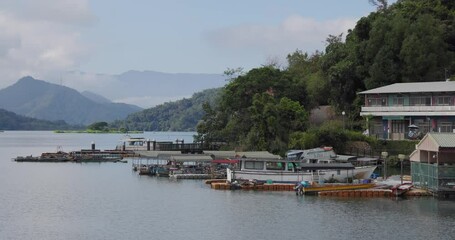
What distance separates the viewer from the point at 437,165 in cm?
4888

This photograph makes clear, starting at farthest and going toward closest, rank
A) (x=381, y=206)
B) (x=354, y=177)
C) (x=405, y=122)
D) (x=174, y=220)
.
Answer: (x=405, y=122), (x=354, y=177), (x=381, y=206), (x=174, y=220)

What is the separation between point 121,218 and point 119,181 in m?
25.0

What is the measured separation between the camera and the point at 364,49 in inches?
3556

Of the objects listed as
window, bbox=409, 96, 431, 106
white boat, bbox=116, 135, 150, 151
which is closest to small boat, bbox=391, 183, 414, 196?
window, bbox=409, 96, 431, 106

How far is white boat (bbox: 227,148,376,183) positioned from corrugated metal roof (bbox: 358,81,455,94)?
2151 centimetres

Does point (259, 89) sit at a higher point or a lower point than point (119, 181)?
higher

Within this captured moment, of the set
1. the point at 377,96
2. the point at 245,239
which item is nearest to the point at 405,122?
the point at 377,96

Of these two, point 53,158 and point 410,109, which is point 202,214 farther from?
point 53,158

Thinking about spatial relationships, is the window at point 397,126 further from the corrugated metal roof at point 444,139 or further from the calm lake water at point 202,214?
the corrugated metal roof at point 444,139

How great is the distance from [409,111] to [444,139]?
2983 cm

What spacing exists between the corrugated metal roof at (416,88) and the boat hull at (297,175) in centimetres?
2191

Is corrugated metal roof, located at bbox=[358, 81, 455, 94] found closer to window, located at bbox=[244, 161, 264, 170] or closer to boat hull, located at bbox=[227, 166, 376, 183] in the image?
boat hull, located at bbox=[227, 166, 376, 183]

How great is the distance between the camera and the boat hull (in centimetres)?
5725

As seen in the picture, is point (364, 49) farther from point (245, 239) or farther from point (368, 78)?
point (245, 239)
